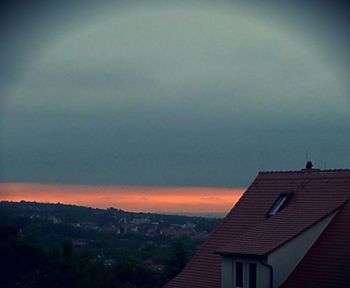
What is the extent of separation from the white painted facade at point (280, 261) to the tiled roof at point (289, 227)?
16 centimetres

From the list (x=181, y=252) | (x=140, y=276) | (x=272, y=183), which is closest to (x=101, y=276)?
(x=140, y=276)

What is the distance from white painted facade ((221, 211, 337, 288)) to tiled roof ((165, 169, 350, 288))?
16 centimetres

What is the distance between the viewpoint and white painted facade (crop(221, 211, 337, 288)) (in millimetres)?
27797

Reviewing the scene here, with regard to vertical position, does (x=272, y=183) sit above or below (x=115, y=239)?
below

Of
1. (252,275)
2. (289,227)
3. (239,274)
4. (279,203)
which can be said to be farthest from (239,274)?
(279,203)

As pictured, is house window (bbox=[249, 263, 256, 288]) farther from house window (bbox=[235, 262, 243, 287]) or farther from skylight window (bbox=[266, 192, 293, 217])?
skylight window (bbox=[266, 192, 293, 217])

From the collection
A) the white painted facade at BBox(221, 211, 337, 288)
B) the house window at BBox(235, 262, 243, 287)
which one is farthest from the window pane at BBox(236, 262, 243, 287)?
the white painted facade at BBox(221, 211, 337, 288)

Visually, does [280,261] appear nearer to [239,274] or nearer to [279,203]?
[239,274]

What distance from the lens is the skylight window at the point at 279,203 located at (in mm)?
31188

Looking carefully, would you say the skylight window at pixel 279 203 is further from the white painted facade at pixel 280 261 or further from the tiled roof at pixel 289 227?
the white painted facade at pixel 280 261

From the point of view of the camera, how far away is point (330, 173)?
3112cm

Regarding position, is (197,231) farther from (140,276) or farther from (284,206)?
(284,206)

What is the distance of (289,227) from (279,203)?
2.60 m

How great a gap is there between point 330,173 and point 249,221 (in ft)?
10.6
